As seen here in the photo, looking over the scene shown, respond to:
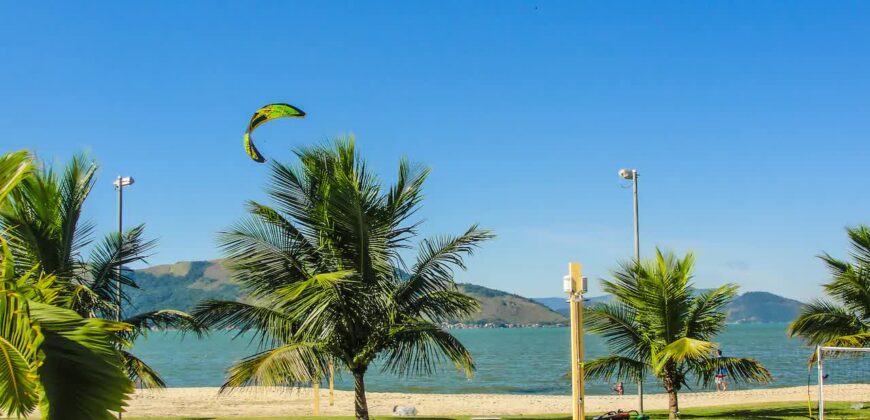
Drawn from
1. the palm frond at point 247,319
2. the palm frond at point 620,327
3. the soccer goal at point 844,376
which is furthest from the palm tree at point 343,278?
the soccer goal at point 844,376

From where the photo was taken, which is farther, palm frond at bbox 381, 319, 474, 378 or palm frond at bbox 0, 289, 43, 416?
palm frond at bbox 381, 319, 474, 378

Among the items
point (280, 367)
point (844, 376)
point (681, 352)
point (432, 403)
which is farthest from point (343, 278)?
point (844, 376)

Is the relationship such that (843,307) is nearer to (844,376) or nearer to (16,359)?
(16,359)

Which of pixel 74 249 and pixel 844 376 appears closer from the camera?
pixel 74 249

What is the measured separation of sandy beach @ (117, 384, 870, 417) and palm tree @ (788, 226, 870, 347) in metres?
10.2

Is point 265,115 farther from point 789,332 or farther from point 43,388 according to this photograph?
point 789,332

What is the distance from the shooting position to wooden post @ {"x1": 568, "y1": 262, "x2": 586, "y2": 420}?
11913 millimetres

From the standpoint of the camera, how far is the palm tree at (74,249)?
34.0 ft

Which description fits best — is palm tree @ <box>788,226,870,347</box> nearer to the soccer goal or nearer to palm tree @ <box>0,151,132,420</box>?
the soccer goal

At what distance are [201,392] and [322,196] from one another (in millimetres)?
32878

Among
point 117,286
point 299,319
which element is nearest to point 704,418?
point 299,319

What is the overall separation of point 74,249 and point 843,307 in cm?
1588

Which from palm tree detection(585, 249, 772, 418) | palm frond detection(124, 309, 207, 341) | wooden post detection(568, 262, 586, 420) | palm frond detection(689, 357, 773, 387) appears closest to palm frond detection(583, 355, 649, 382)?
palm tree detection(585, 249, 772, 418)

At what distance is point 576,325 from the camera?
39.9ft
